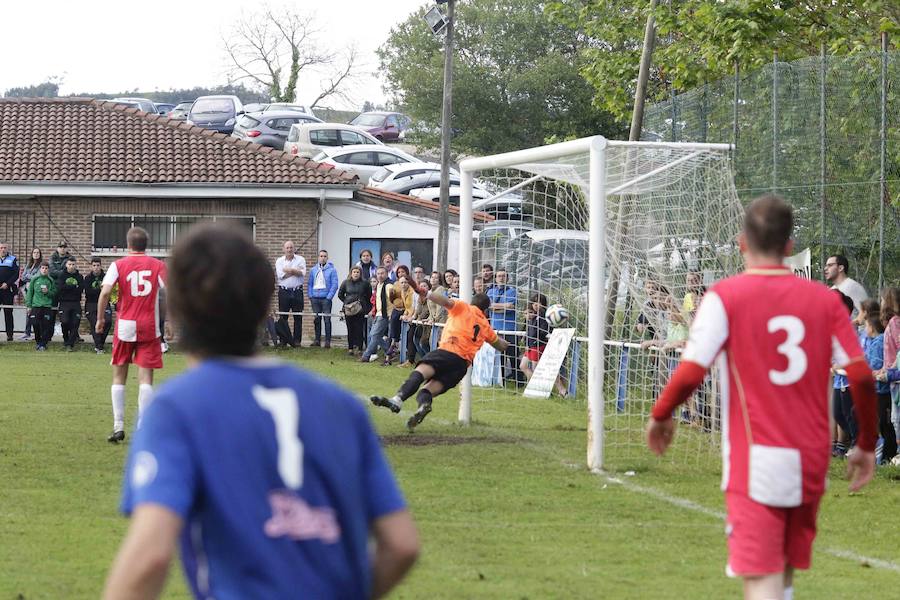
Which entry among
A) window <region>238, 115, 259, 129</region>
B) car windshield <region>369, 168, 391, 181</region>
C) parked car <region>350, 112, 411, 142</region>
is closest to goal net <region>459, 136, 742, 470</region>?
car windshield <region>369, 168, 391, 181</region>

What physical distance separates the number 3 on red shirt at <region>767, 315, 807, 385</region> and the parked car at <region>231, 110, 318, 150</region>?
Answer: 40849 millimetres

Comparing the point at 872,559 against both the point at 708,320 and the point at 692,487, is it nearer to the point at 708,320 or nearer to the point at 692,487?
the point at 692,487

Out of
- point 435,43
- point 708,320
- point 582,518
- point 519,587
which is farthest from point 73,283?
point 435,43

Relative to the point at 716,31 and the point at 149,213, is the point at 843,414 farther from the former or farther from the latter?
the point at 149,213

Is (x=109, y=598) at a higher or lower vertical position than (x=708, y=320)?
lower

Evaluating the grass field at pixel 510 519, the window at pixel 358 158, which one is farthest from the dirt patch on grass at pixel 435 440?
the window at pixel 358 158

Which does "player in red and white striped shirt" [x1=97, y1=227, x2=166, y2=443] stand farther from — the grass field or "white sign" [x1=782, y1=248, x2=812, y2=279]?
"white sign" [x1=782, y1=248, x2=812, y2=279]

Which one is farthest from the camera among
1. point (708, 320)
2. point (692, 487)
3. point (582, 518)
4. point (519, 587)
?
point (692, 487)

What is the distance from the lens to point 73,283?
26.2 meters

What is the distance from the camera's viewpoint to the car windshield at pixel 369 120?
60.0m

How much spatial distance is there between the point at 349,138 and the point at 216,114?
7.72m

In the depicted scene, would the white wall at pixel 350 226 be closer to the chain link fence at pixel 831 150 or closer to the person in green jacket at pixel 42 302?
the person in green jacket at pixel 42 302

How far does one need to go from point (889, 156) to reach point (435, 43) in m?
49.3

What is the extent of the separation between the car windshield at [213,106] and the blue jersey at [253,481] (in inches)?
1879
